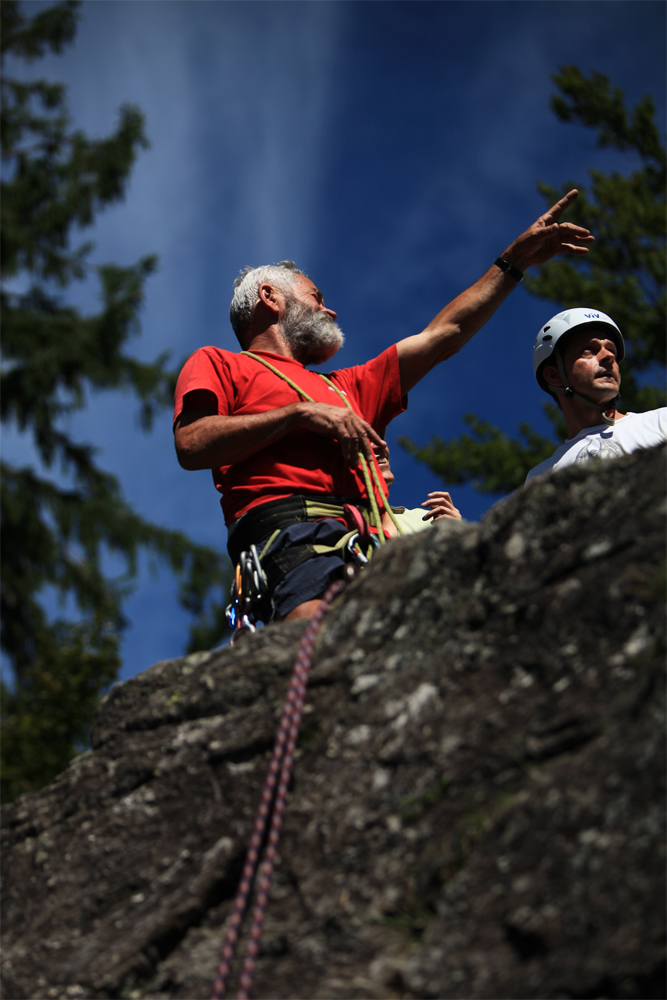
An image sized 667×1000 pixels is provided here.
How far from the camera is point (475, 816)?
1884 mm

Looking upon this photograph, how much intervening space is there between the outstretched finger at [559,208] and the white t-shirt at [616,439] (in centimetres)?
111

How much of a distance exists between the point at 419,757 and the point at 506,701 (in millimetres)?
265

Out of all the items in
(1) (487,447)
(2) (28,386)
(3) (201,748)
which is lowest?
(3) (201,748)

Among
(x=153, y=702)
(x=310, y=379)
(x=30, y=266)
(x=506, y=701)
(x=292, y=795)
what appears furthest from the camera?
(x=30, y=266)

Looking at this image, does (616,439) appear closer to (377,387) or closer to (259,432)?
(377,387)

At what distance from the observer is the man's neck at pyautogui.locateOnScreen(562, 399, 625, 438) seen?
174 inches

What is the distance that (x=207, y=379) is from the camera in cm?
371

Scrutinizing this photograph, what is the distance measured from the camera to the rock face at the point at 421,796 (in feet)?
5.47

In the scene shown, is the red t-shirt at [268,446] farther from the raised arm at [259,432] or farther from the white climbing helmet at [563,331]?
the white climbing helmet at [563,331]

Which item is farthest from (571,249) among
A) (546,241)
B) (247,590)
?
(247,590)

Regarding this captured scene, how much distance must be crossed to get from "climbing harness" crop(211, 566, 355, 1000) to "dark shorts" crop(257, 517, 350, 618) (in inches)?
23.6

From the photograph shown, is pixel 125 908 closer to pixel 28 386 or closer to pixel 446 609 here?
pixel 446 609

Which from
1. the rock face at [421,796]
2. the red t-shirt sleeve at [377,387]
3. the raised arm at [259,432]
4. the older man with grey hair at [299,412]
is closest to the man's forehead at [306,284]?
the older man with grey hair at [299,412]

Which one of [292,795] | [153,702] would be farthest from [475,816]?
[153,702]
